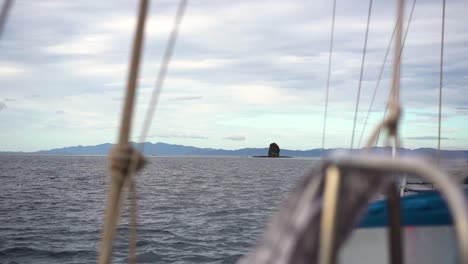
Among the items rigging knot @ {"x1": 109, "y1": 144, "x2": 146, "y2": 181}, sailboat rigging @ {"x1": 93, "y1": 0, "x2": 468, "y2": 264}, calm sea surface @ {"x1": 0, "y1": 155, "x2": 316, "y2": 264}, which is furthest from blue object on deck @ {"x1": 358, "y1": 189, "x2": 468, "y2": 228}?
calm sea surface @ {"x1": 0, "y1": 155, "x2": 316, "y2": 264}

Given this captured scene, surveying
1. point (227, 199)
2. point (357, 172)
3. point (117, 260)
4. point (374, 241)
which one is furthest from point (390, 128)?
point (227, 199)

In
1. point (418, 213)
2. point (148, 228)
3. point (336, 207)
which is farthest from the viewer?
point (148, 228)

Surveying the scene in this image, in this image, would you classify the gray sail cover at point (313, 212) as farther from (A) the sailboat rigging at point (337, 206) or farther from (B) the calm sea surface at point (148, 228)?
(B) the calm sea surface at point (148, 228)

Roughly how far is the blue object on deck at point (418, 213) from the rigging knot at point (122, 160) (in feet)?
6.42

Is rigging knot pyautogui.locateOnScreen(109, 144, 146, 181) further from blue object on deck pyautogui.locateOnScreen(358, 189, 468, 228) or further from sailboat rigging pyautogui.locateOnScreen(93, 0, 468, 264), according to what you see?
blue object on deck pyautogui.locateOnScreen(358, 189, 468, 228)

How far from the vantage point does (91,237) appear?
21609 millimetres

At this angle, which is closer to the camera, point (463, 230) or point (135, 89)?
point (463, 230)

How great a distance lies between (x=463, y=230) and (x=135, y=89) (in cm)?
260

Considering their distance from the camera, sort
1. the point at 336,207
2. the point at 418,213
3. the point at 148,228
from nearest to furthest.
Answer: the point at 336,207
the point at 418,213
the point at 148,228

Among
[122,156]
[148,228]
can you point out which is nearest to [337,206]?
[122,156]

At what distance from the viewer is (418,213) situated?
4.52 m

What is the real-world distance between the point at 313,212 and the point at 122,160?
1910 millimetres

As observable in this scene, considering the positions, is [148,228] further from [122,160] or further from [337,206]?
[337,206]

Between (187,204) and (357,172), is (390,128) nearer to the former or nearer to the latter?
(357,172)
